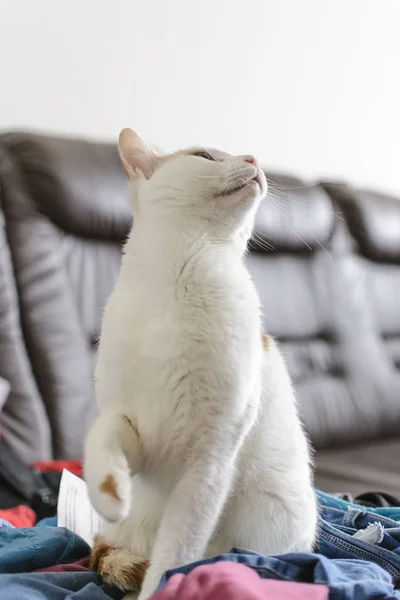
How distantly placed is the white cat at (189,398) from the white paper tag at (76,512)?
168mm

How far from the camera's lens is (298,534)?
770 millimetres

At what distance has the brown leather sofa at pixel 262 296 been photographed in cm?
129

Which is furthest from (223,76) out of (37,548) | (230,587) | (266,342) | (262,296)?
(230,587)

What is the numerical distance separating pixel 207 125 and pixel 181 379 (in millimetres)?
1447

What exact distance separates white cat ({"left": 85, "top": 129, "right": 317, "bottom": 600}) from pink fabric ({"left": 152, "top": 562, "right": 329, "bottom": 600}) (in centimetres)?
8

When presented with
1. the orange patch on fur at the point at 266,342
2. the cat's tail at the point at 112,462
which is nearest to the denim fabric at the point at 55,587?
the cat's tail at the point at 112,462

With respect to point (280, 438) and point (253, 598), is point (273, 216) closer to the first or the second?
point (280, 438)

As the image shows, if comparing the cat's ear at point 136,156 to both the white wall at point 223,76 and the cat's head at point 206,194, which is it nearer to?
the cat's head at point 206,194

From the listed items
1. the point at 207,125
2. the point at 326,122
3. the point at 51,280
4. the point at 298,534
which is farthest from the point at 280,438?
the point at 326,122

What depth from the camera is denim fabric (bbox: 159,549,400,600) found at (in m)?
0.58

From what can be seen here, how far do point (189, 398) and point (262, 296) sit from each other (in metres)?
1.08

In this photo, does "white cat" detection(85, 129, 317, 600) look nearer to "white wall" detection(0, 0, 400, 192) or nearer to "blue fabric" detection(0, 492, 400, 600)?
"blue fabric" detection(0, 492, 400, 600)

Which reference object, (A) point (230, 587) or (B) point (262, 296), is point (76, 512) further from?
(B) point (262, 296)

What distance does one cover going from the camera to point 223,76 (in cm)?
203
